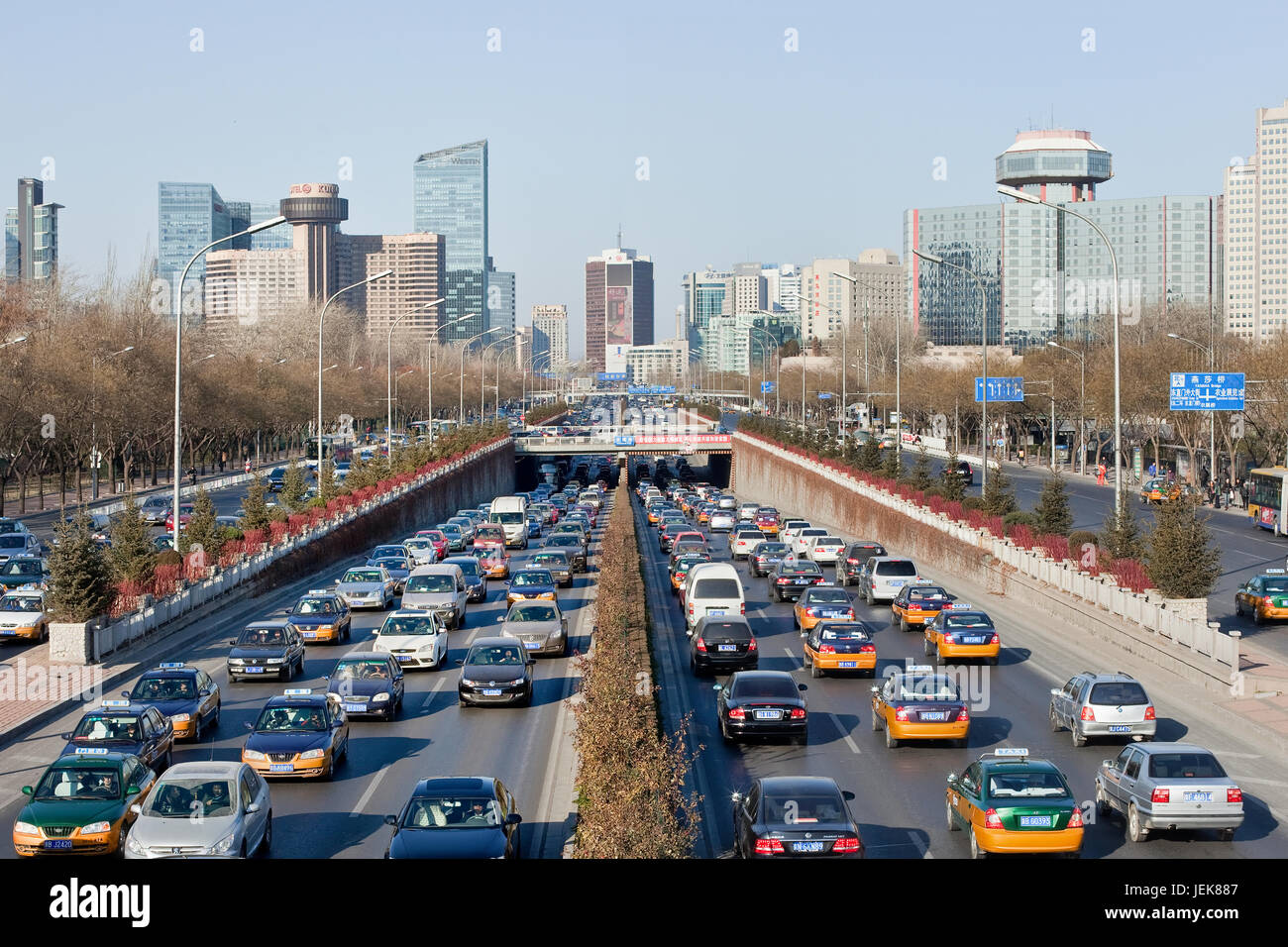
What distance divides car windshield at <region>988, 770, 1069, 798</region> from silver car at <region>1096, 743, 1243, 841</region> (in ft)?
4.10

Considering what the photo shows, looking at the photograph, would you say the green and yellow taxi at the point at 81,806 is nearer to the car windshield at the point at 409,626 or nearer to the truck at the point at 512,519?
the car windshield at the point at 409,626

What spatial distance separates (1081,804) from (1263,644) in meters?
15.6

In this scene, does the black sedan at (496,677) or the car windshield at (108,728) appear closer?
the car windshield at (108,728)

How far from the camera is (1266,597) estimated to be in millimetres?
34531

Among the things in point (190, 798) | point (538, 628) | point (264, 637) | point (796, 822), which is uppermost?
point (190, 798)

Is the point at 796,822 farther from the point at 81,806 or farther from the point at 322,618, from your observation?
the point at 322,618

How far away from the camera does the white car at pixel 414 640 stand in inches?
1136

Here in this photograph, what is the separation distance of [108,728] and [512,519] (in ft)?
135

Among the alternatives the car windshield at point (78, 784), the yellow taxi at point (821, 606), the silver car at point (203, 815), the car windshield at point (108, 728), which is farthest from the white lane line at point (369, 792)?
the yellow taxi at point (821, 606)

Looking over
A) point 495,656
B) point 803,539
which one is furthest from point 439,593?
point 803,539

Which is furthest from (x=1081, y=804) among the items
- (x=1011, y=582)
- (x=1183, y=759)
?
(x=1011, y=582)

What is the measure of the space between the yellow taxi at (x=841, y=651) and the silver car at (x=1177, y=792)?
11106mm

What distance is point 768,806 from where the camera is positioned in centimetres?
1467
